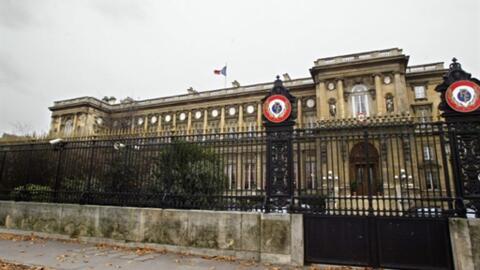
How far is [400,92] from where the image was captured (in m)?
30.0

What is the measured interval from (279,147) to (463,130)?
407cm

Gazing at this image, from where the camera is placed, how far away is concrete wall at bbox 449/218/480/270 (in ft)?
17.1

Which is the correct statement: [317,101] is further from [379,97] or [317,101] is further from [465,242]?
[465,242]

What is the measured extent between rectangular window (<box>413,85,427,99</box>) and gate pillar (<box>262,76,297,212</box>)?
32404mm

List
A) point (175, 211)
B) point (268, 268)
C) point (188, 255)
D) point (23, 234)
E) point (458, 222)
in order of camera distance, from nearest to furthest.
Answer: point (458, 222), point (268, 268), point (188, 255), point (175, 211), point (23, 234)

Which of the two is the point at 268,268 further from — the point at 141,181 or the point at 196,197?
the point at 141,181

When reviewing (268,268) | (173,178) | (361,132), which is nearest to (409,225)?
(361,132)

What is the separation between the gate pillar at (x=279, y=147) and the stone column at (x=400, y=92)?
27.5m

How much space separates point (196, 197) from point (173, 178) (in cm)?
119

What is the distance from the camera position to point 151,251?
726 centimetres

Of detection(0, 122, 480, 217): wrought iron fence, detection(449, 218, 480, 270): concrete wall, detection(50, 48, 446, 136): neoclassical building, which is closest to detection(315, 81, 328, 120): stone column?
detection(50, 48, 446, 136): neoclassical building

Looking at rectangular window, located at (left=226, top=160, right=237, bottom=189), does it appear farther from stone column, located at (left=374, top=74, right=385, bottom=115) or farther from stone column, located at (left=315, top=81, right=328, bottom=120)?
stone column, located at (left=374, top=74, right=385, bottom=115)

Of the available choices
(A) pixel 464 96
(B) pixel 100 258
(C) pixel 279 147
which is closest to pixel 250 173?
(C) pixel 279 147

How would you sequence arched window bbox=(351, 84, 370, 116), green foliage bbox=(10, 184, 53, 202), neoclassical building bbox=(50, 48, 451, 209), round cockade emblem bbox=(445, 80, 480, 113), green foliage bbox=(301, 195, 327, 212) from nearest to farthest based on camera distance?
round cockade emblem bbox=(445, 80, 480, 113) < green foliage bbox=(301, 195, 327, 212) < green foliage bbox=(10, 184, 53, 202) < neoclassical building bbox=(50, 48, 451, 209) < arched window bbox=(351, 84, 370, 116)
